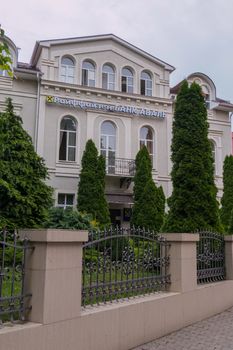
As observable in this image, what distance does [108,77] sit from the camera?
68.0 feet

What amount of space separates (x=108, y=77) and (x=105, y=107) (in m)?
1.87

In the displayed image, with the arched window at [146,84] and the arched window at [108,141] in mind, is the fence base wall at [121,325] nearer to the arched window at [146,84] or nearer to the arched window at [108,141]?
the arched window at [108,141]

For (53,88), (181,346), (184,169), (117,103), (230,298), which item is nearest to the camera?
(181,346)

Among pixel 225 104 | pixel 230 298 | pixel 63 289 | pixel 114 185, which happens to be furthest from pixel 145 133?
pixel 63 289

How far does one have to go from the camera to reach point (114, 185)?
20016 mm

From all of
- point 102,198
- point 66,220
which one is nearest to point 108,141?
point 102,198

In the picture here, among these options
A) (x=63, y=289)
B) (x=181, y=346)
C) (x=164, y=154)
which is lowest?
(x=181, y=346)

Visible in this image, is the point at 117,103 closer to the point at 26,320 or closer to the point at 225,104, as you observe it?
the point at 225,104

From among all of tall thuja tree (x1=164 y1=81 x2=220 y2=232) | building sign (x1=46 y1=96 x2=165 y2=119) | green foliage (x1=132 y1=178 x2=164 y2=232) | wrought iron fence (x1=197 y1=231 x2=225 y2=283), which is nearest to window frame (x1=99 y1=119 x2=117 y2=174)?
building sign (x1=46 y1=96 x2=165 y2=119)

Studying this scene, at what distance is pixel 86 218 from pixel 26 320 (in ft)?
24.1

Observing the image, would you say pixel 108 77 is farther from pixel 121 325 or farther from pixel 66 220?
pixel 121 325

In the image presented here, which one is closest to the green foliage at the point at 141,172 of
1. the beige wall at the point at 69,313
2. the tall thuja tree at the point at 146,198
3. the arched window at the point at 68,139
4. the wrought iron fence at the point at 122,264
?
the tall thuja tree at the point at 146,198

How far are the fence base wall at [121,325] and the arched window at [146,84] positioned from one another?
15223mm

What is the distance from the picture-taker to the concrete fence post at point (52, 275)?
4.20 meters
